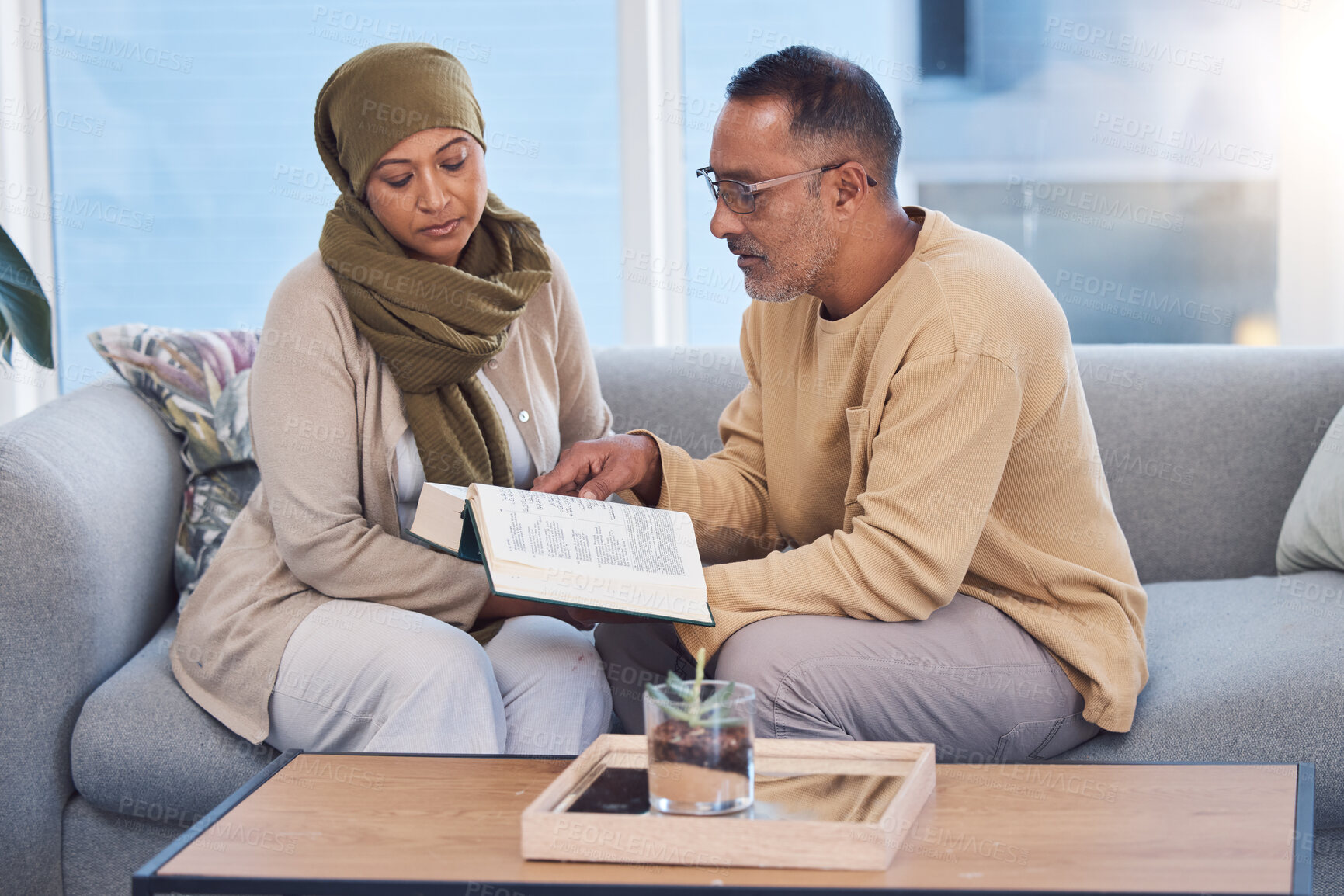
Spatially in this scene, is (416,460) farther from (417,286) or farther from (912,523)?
(912,523)

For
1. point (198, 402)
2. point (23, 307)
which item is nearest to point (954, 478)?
point (198, 402)

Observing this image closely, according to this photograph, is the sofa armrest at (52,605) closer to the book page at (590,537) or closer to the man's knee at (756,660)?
the book page at (590,537)

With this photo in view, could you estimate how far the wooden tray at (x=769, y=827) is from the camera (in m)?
0.90

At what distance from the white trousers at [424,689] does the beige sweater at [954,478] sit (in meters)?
0.27

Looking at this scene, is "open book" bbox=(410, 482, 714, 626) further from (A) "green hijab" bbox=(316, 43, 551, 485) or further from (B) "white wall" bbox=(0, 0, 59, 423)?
(B) "white wall" bbox=(0, 0, 59, 423)

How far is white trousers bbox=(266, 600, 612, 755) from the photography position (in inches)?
55.5

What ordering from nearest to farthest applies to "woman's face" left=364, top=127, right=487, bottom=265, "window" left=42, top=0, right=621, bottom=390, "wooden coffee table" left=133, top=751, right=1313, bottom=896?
1. "wooden coffee table" left=133, top=751, right=1313, bottom=896
2. "woman's face" left=364, top=127, right=487, bottom=265
3. "window" left=42, top=0, right=621, bottom=390

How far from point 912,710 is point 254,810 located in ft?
2.34

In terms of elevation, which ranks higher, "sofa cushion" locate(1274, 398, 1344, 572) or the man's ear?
the man's ear

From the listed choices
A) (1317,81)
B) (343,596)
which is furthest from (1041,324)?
(1317,81)

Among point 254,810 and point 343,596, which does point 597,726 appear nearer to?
point 343,596

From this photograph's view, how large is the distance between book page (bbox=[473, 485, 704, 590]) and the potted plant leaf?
0.25 metres

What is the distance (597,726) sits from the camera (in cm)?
156

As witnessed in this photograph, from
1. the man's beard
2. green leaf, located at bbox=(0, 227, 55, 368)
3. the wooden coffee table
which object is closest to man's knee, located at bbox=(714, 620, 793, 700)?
the wooden coffee table
